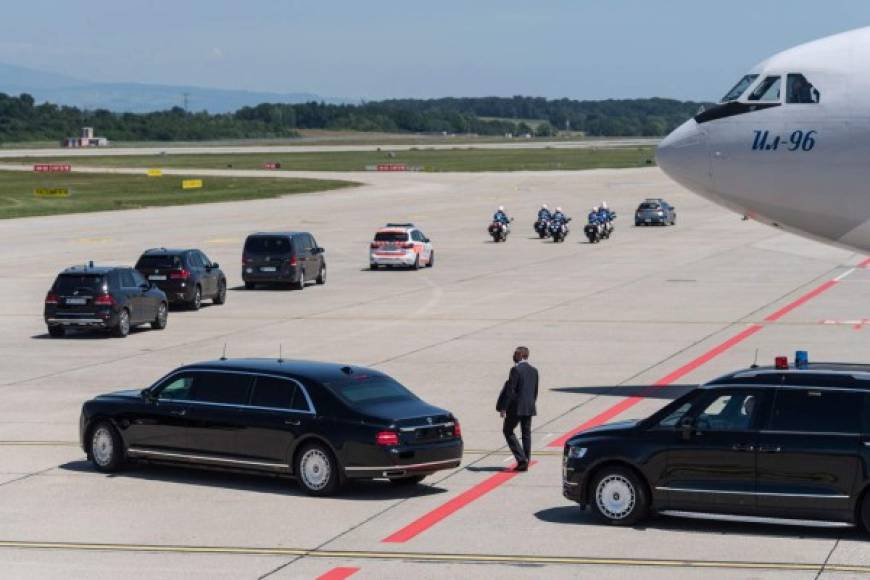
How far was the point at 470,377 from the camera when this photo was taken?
3073cm

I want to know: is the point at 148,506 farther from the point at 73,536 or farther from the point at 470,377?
the point at 470,377

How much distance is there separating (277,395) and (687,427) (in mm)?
5272

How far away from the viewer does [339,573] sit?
15758 mm

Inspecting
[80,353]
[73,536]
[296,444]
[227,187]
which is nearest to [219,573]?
[73,536]

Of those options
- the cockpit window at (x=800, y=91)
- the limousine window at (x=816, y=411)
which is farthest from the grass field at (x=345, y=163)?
the limousine window at (x=816, y=411)

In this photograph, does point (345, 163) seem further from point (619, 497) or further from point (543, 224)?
point (619, 497)

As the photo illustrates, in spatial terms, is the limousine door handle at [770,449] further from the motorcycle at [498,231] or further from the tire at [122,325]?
the motorcycle at [498,231]

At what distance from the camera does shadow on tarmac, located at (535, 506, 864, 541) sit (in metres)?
17.5

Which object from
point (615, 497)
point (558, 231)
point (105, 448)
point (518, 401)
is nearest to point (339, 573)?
point (615, 497)

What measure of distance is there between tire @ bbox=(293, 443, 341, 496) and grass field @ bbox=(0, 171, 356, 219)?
73.5 meters

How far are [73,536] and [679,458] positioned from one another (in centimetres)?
660

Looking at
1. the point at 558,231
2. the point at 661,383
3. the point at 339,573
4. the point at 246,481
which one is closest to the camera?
the point at 339,573

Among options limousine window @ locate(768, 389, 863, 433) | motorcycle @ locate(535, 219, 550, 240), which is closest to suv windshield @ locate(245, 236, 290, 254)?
motorcycle @ locate(535, 219, 550, 240)

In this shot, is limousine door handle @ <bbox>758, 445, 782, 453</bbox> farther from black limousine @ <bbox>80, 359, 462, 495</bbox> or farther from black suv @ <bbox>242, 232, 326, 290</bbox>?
black suv @ <bbox>242, 232, 326, 290</bbox>
